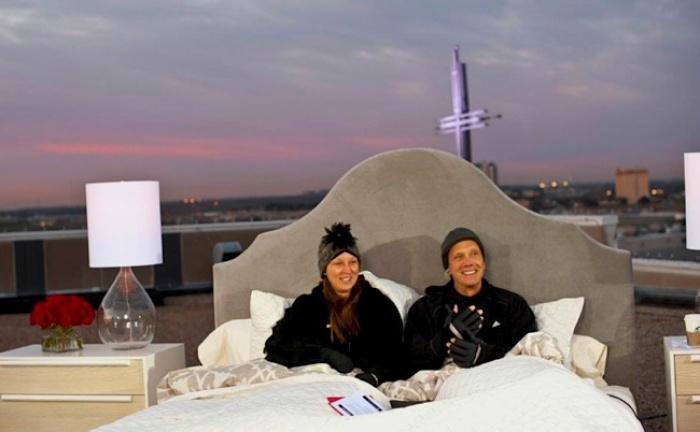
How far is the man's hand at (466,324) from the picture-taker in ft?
12.2

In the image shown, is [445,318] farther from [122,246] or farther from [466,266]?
[122,246]

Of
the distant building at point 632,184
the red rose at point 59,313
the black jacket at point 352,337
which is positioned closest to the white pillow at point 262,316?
the black jacket at point 352,337

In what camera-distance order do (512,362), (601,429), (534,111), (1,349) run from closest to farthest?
(601,429) → (512,362) → (1,349) → (534,111)

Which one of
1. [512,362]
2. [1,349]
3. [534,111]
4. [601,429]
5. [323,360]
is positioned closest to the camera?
[601,429]

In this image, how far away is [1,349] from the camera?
25.7 feet

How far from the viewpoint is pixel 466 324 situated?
3.72 m

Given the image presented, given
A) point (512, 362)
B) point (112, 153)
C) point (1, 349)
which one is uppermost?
point (112, 153)

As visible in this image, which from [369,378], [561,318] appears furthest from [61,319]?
[561,318]

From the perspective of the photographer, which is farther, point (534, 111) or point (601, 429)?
point (534, 111)

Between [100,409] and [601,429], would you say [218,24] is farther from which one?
[601,429]

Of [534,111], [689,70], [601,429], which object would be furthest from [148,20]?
[601,429]

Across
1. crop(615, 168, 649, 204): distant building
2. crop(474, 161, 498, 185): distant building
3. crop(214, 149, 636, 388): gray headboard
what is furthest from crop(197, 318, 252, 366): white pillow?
crop(615, 168, 649, 204): distant building

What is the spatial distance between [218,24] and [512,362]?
6.16m

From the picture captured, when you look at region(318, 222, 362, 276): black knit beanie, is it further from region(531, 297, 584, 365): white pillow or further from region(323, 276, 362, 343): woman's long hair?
region(531, 297, 584, 365): white pillow
